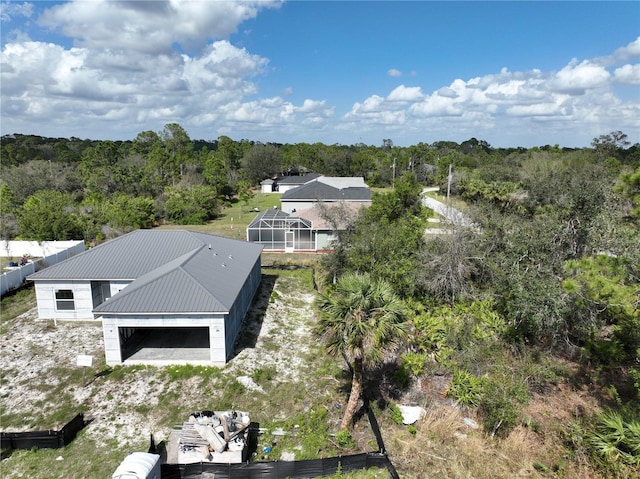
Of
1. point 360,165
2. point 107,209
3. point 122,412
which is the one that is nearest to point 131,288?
point 122,412

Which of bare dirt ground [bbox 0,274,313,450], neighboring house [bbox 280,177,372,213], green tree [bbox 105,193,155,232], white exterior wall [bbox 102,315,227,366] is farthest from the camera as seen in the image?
neighboring house [bbox 280,177,372,213]

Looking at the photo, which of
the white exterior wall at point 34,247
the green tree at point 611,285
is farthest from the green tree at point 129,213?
the green tree at point 611,285

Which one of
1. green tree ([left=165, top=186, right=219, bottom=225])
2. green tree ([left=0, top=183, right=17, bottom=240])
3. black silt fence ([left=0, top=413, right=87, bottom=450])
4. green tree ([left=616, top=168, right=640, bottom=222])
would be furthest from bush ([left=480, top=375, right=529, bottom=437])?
green tree ([left=165, top=186, right=219, bottom=225])

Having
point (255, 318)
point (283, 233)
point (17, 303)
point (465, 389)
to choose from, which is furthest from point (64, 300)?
point (465, 389)

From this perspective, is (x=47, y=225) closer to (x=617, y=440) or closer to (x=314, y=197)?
(x=314, y=197)

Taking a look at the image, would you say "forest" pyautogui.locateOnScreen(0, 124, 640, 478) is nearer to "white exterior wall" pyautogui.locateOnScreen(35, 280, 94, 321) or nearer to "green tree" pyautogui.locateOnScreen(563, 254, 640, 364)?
"green tree" pyautogui.locateOnScreen(563, 254, 640, 364)

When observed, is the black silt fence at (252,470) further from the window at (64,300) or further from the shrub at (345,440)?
the window at (64,300)
